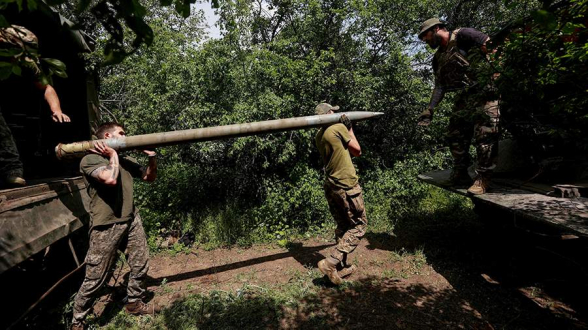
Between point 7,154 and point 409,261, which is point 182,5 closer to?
point 7,154

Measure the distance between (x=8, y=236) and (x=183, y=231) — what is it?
3.98 metres

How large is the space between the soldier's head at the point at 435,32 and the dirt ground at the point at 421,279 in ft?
9.57

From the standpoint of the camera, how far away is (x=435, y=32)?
411 centimetres

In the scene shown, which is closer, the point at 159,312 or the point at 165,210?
the point at 159,312

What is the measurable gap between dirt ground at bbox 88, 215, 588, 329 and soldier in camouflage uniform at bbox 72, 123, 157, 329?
0.69 meters

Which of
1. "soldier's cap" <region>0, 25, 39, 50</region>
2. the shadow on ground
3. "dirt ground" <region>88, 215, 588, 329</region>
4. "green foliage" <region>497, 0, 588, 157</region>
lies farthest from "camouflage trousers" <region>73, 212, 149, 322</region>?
"green foliage" <region>497, 0, 588, 157</region>

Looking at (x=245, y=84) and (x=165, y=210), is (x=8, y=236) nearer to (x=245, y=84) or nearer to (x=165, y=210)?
(x=165, y=210)

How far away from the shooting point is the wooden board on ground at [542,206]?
98.5 inches

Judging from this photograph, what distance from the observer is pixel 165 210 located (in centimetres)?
666

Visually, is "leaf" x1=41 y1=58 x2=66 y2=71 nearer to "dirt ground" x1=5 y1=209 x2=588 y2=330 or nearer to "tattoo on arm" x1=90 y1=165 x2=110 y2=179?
"tattoo on arm" x1=90 y1=165 x2=110 y2=179

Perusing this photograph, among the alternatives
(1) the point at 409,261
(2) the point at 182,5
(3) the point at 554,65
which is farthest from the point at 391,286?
(2) the point at 182,5

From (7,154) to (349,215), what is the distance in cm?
413

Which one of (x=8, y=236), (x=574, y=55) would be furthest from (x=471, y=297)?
(x=8, y=236)

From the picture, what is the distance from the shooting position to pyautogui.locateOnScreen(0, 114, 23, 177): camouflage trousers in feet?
10.2
